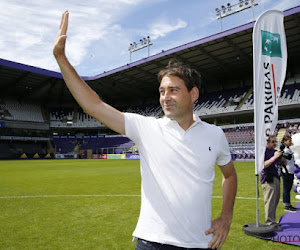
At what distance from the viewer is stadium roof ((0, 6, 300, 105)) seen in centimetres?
3109

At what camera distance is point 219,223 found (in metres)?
1.94

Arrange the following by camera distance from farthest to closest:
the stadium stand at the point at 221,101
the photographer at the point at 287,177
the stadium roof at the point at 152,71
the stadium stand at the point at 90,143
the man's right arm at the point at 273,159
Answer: the stadium stand at the point at 90,143 < the stadium stand at the point at 221,101 < the stadium roof at the point at 152,71 < the photographer at the point at 287,177 < the man's right arm at the point at 273,159

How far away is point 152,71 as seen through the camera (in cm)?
4200

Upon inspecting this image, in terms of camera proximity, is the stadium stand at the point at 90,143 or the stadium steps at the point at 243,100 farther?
the stadium stand at the point at 90,143

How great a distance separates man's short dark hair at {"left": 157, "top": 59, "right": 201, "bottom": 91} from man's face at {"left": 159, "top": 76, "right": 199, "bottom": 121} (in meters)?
0.03

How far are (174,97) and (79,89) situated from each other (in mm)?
673

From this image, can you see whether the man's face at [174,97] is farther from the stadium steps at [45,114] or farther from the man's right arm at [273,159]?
the stadium steps at [45,114]

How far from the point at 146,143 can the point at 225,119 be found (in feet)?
141

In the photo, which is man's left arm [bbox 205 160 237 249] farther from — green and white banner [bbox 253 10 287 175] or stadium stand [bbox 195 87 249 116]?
stadium stand [bbox 195 87 249 116]

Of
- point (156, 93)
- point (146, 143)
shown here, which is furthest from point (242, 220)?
point (156, 93)

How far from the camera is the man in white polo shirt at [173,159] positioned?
1.79 m

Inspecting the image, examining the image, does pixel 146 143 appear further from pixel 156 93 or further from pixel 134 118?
pixel 156 93

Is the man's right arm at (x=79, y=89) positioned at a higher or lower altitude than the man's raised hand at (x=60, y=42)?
lower

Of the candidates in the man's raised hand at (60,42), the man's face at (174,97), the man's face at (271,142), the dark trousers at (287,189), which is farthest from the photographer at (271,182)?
the man's raised hand at (60,42)
